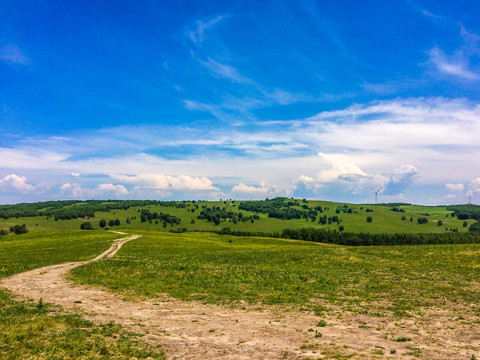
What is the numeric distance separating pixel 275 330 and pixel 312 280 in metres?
16.8

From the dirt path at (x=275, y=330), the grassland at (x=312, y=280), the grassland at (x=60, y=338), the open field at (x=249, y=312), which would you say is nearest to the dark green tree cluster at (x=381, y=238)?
the grassland at (x=312, y=280)

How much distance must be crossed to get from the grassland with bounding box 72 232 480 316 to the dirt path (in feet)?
8.81

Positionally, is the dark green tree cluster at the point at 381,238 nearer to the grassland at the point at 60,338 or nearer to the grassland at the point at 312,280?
the grassland at the point at 312,280

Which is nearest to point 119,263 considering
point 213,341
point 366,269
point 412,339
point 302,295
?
point 302,295

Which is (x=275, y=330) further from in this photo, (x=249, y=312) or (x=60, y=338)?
(x=60, y=338)

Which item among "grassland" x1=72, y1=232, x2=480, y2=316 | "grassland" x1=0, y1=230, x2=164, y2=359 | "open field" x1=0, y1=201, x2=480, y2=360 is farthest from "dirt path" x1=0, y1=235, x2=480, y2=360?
"grassland" x1=72, y1=232, x2=480, y2=316

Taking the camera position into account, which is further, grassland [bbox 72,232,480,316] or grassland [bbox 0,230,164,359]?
grassland [bbox 72,232,480,316]

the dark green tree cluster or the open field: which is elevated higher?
the open field

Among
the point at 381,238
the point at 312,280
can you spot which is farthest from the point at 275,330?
the point at 381,238

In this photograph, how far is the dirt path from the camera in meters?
15.0

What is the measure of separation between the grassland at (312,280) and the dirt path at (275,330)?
2.69 metres

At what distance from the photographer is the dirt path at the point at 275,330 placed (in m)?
15.0

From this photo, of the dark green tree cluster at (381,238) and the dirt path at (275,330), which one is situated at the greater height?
the dirt path at (275,330)

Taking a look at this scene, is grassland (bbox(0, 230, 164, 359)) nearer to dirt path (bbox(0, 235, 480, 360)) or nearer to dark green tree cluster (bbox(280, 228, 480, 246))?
dirt path (bbox(0, 235, 480, 360))
